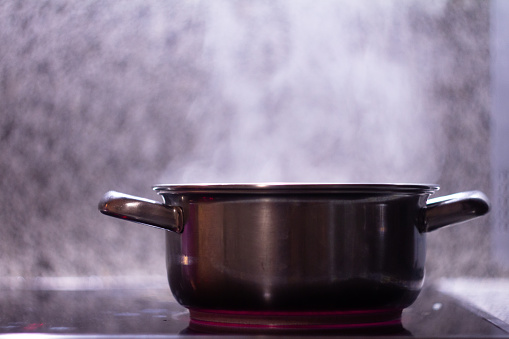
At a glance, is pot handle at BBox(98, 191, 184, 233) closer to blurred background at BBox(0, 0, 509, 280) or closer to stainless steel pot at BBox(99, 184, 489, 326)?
stainless steel pot at BBox(99, 184, 489, 326)

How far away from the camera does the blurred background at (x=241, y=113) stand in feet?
2.92

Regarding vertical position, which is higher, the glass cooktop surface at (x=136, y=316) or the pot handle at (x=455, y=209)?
the pot handle at (x=455, y=209)

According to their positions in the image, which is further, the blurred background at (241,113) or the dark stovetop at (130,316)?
the blurred background at (241,113)

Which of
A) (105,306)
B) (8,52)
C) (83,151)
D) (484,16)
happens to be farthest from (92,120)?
(484,16)

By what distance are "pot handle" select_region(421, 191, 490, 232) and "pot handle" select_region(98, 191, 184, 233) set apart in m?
0.23

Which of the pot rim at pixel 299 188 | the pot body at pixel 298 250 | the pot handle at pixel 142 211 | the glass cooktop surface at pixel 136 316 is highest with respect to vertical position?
the pot rim at pixel 299 188

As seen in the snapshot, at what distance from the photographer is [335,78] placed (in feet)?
2.95

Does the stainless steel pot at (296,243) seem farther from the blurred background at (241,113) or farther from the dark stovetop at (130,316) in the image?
the blurred background at (241,113)

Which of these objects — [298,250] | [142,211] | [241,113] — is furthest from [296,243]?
[241,113]

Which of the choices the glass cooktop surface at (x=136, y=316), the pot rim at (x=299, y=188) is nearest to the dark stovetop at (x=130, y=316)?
the glass cooktop surface at (x=136, y=316)

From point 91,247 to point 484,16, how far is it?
66 centimetres

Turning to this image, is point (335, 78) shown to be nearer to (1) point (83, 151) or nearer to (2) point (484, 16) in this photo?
(2) point (484, 16)

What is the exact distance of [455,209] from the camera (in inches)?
22.5

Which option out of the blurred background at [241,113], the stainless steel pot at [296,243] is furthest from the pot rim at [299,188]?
the blurred background at [241,113]
